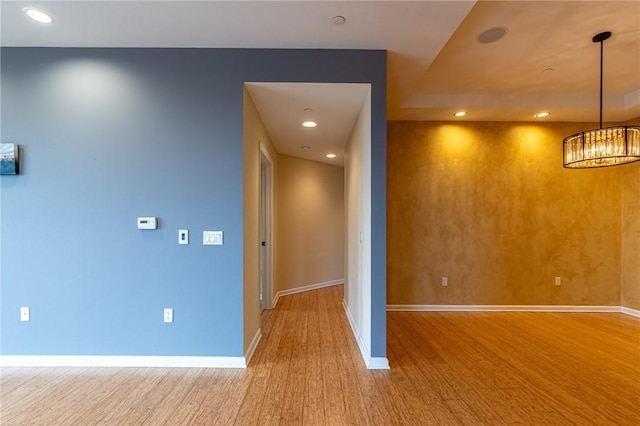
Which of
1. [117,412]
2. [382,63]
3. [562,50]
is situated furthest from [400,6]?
[117,412]

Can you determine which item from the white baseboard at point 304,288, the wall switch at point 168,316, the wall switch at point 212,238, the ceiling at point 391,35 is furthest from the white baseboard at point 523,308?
the wall switch at point 168,316

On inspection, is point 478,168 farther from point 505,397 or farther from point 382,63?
point 505,397

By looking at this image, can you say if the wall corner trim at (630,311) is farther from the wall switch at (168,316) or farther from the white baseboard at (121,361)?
the wall switch at (168,316)

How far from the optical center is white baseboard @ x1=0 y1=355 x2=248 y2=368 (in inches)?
97.4

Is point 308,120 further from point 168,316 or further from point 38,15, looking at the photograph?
point 168,316

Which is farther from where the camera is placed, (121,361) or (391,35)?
(121,361)

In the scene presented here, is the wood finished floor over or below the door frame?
below

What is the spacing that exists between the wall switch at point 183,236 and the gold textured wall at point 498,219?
9.02ft

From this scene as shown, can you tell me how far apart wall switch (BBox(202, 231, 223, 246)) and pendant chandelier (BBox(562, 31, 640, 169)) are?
348cm

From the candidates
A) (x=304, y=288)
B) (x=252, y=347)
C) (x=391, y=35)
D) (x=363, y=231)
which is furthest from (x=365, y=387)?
(x=304, y=288)

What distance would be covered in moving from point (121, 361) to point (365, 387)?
81.0 inches

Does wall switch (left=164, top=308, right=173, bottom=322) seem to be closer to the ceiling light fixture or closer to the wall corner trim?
the ceiling light fixture

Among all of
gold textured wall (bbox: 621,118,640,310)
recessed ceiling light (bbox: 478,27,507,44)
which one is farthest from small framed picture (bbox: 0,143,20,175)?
gold textured wall (bbox: 621,118,640,310)

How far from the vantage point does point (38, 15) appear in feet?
6.87
